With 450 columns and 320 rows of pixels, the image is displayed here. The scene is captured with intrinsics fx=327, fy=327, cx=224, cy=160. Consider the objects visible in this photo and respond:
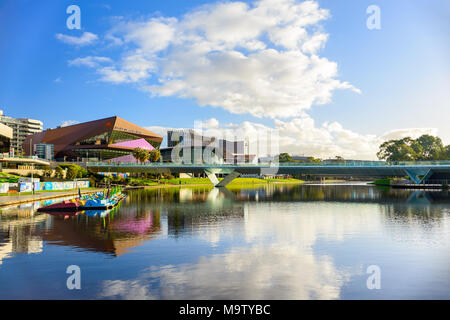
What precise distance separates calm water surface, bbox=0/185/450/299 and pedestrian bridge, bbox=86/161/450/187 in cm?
6385

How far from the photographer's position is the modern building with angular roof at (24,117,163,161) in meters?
151

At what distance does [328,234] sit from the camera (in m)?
25.4

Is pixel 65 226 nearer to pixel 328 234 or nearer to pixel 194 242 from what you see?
pixel 194 242

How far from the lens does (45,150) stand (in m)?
160

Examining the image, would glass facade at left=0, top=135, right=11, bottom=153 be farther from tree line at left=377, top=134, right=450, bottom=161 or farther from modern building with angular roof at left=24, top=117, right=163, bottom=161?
tree line at left=377, top=134, right=450, bottom=161

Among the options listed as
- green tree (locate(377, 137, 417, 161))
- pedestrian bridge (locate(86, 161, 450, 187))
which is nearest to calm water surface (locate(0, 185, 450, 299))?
pedestrian bridge (locate(86, 161, 450, 187))

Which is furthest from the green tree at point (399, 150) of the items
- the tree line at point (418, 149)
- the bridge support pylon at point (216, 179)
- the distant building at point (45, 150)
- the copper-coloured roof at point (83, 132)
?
the distant building at point (45, 150)

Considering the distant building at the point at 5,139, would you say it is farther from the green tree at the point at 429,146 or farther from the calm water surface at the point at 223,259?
the green tree at the point at 429,146

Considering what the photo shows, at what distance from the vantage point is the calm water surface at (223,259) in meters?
12.9

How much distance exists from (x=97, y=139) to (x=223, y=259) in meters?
148

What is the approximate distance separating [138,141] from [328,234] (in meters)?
149

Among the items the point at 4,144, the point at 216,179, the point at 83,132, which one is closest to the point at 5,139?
the point at 4,144

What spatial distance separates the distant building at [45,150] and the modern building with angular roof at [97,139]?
1.78 meters
